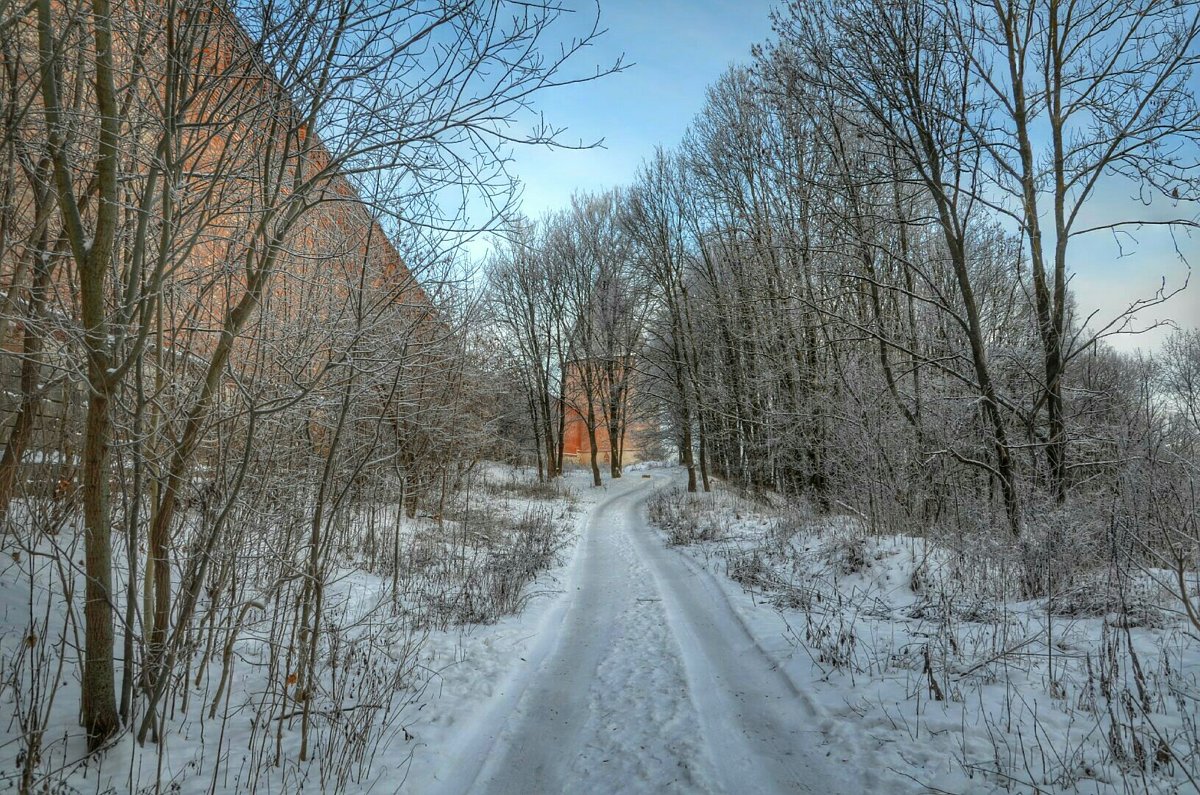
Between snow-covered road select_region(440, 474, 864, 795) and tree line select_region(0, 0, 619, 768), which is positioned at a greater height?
tree line select_region(0, 0, 619, 768)

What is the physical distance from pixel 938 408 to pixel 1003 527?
332 centimetres

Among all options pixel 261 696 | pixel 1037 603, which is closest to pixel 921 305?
pixel 1037 603

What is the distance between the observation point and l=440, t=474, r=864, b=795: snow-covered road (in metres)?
3.04

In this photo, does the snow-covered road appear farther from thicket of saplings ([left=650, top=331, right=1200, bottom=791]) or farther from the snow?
thicket of saplings ([left=650, top=331, right=1200, bottom=791])

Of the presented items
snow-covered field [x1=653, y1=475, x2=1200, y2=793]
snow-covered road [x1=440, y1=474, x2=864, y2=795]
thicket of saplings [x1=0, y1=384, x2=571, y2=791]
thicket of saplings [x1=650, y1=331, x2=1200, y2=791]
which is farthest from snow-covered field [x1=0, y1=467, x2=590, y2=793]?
thicket of saplings [x1=650, y1=331, x2=1200, y2=791]

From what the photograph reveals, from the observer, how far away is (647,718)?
371 cm

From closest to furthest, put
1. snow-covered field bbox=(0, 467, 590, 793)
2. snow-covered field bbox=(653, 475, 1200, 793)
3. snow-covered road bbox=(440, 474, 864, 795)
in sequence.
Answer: snow-covered field bbox=(653, 475, 1200, 793), snow-covered field bbox=(0, 467, 590, 793), snow-covered road bbox=(440, 474, 864, 795)

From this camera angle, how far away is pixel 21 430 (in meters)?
4.57

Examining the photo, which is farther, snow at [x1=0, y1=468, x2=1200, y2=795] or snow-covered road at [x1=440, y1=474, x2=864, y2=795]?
snow-covered road at [x1=440, y1=474, x2=864, y2=795]

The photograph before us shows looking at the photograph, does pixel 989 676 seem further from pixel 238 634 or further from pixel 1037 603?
pixel 238 634

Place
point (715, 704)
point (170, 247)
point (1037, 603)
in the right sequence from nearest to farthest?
point (170, 247)
point (715, 704)
point (1037, 603)

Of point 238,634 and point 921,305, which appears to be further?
point 921,305

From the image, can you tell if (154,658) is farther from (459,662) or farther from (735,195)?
(735,195)

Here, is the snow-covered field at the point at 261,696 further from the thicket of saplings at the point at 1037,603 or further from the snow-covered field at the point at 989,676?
the thicket of saplings at the point at 1037,603
